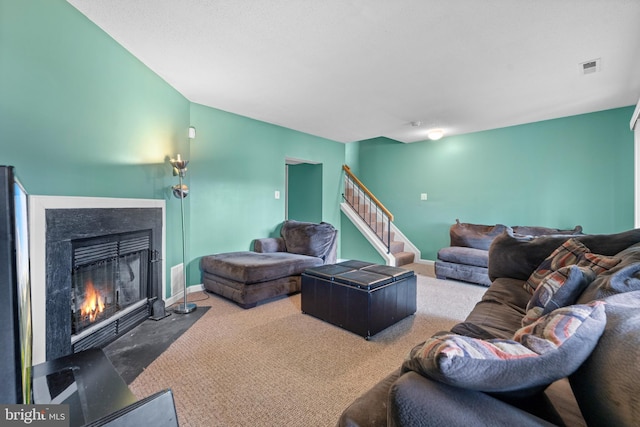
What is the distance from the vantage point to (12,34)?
58.6 inches

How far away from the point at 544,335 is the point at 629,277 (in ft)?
2.10

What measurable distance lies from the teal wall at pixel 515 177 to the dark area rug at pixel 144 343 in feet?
14.4

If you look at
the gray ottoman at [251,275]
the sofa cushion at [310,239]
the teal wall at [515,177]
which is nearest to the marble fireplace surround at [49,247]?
the gray ottoman at [251,275]

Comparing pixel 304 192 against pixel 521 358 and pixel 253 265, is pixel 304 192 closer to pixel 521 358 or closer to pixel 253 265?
pixel 253 265

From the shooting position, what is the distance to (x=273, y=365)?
1843 millimetres

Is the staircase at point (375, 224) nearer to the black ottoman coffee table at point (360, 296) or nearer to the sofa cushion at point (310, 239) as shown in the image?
the sofa cushion at point (310, 239)

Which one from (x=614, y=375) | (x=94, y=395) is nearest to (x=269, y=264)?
(x=94, y=395)

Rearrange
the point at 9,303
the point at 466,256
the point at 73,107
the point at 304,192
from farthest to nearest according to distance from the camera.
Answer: the point at 304,192, the point at 466,256, the point at 73,107, the point at 9,303

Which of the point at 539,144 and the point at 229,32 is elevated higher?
the point at 229,32

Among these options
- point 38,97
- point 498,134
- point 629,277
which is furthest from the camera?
point 498,134

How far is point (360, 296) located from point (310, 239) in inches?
63.4

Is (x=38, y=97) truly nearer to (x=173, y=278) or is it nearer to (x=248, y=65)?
(x=248, y=65)

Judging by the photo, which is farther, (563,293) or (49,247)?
(49,247)

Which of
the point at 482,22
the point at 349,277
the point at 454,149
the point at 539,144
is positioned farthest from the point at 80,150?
the point at 539,144
